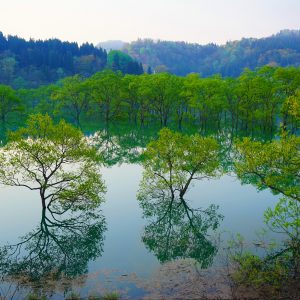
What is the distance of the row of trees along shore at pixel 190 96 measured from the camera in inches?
4296

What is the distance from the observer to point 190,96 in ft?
411

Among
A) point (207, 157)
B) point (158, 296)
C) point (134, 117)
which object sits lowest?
point (158, 296)

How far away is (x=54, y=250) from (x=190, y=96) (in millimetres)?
100209

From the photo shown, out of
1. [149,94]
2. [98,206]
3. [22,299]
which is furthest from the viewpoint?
[149,94]

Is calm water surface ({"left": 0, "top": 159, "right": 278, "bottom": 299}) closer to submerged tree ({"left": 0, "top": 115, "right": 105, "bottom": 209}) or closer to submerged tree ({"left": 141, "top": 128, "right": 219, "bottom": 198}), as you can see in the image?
submerged tree ({"left": 0, "top": 115, "right": 105, "bottom": 209})

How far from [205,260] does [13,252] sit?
55.5ft

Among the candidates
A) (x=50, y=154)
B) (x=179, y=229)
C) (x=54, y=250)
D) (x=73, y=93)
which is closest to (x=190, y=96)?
(x=73, y=93)

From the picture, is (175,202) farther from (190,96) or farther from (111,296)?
(190,96)

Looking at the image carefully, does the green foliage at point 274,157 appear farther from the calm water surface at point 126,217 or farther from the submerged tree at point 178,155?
the submerged tree at point 178,155

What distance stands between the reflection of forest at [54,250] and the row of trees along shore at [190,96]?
7450cm

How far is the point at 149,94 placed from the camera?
124 meters

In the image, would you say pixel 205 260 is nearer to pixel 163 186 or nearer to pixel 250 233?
pixel 250 233

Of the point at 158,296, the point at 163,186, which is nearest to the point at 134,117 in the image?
the point at 163,186

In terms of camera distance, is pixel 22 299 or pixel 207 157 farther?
pixel 207 157
